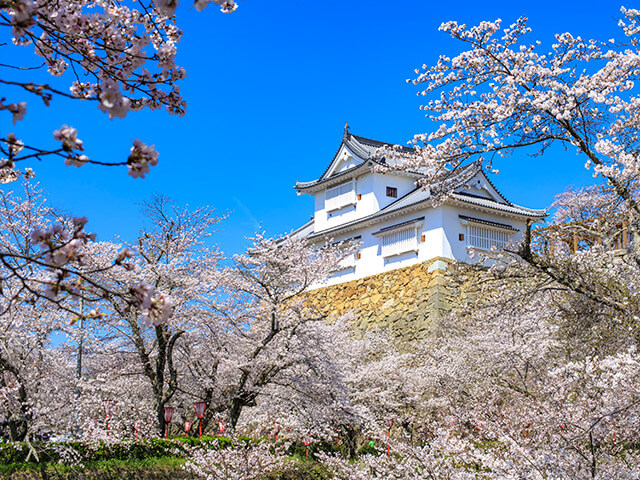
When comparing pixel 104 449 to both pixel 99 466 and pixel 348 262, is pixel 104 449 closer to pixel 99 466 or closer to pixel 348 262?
pixel 99 466

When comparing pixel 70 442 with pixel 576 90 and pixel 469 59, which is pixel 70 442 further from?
pixel 576 90

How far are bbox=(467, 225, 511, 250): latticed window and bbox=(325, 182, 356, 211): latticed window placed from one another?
5.31 m

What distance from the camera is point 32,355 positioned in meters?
13.5

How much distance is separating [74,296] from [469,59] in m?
7.11

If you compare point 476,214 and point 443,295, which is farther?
point 476,214

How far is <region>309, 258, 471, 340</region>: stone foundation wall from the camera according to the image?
2150 cm

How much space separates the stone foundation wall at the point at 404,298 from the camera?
2150 centimetres

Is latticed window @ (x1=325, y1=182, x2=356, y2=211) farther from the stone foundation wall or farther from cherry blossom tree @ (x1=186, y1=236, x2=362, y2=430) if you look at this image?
cherry blossom tree @ (x1=186, y1=236, x2=362, y2=430)

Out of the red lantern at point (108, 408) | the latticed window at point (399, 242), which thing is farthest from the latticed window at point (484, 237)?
the red lantern at point (108, 408)

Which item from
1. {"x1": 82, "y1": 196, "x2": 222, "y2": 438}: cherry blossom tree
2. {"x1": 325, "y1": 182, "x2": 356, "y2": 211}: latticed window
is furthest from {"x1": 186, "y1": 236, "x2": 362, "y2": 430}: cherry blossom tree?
{"x1": 325, "y1": 182, "x2": 356, "y2": 211}: latticed window

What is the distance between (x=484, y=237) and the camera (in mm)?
22859

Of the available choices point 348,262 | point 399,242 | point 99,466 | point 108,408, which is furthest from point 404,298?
point 99,466

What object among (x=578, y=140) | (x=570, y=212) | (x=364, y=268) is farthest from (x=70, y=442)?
(x=570, y=212)

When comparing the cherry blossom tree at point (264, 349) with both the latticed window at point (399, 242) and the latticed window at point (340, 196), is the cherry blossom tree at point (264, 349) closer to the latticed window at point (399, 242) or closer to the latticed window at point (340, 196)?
the latticed window at point (399, 242)
